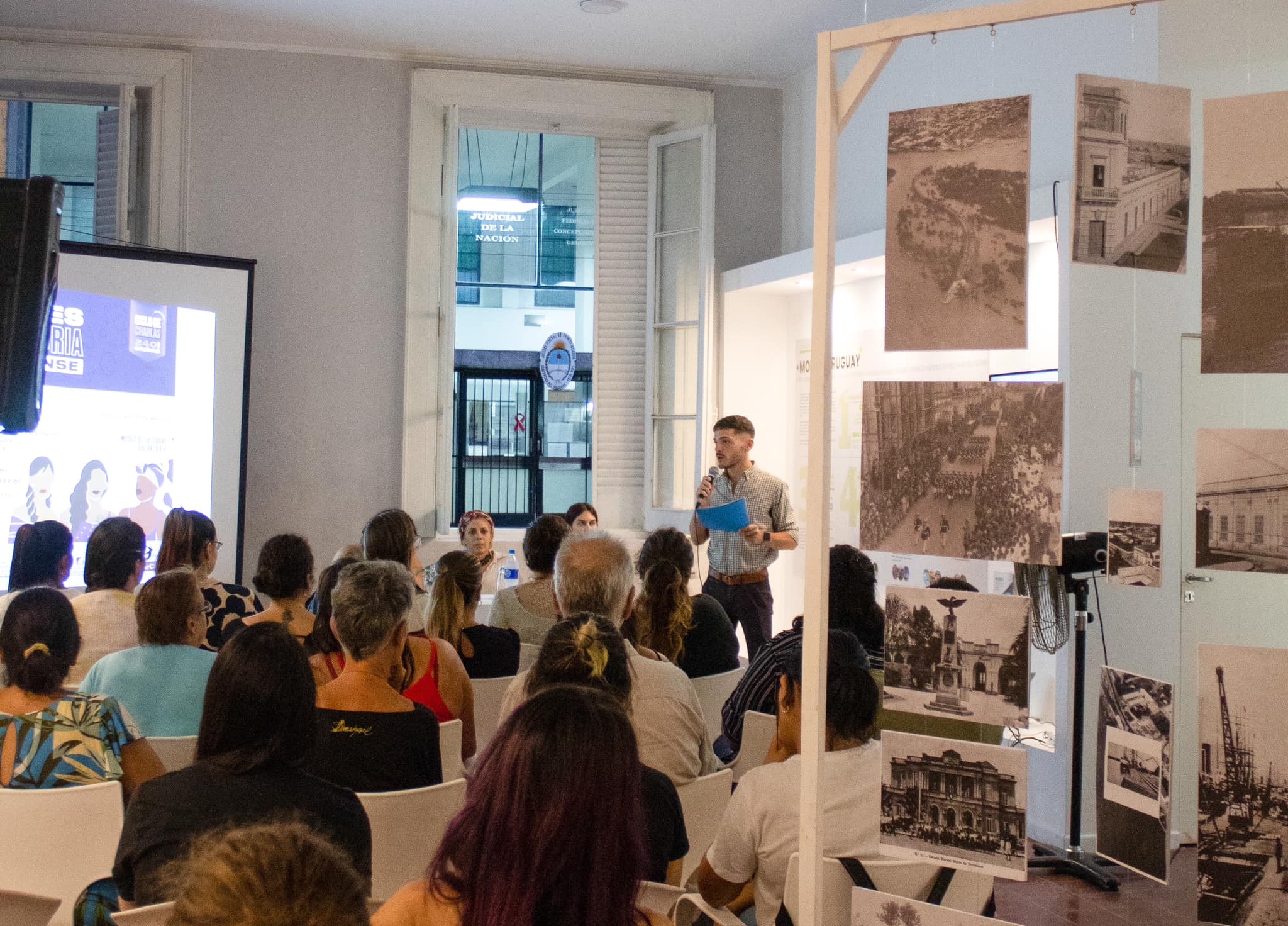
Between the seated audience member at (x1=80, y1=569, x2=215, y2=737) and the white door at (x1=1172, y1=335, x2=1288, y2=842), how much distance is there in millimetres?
3318

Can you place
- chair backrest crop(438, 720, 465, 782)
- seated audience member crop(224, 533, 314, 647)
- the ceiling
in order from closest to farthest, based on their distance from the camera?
chair backrest crop(438, 720, 465, 782), seated audience member crop(224, 533, 314, 647), the ceiling

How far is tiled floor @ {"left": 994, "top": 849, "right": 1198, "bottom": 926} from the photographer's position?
142 inches

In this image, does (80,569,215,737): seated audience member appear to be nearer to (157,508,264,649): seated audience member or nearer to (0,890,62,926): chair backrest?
(0,890,62,926): chair backrest

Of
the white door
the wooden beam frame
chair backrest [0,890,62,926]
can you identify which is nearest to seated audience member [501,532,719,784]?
Answer: the wooden beam frame

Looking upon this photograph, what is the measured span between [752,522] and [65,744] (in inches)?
144

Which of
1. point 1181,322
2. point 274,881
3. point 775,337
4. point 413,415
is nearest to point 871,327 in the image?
point 775,337

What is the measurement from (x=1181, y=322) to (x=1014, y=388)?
3034 mm

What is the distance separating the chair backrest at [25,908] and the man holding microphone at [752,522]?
12.1 ft

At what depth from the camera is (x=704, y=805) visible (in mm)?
2584

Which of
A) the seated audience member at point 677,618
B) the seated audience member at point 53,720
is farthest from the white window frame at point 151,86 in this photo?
the seated audience member at point 53,720

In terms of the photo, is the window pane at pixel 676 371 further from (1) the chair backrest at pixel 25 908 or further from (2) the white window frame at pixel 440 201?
(1) the chair backrest at pixel 25 908

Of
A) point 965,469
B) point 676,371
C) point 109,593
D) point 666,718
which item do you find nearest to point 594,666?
point 666,718

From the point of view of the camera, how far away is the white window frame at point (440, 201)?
6961 millimetres

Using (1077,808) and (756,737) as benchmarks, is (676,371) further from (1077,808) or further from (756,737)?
(756,737)
